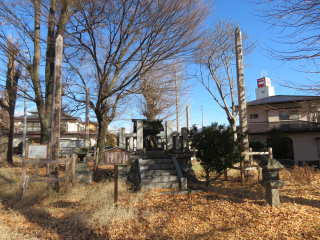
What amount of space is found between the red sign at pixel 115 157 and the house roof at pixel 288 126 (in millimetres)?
15099

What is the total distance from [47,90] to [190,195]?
10229 mm

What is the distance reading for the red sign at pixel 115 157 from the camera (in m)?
5.60

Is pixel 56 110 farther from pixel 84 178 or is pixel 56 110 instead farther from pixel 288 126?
pixel 288 126

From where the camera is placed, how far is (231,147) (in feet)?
25.2

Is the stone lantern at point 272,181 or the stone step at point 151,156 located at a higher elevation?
the stone step at point 151,156

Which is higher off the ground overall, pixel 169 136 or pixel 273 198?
pixel 169 136

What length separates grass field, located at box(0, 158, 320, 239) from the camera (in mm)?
4402

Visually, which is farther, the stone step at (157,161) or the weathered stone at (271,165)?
the stone step at (157,161)

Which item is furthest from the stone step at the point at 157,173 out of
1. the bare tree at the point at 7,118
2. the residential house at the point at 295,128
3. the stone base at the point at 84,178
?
the residential house at the point at 295,128

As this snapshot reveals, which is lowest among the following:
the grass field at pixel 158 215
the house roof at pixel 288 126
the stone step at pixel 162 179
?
the grass field at pixel 158 215

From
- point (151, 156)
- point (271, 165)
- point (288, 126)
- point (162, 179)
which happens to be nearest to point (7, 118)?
point (151, 156)

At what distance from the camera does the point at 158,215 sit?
208 inches

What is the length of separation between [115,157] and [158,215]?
1825mm

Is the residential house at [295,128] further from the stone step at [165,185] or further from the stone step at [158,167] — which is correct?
the stone step at [165,185]
